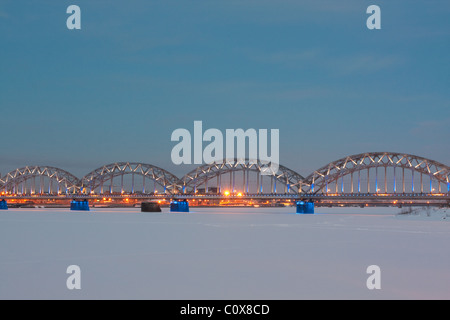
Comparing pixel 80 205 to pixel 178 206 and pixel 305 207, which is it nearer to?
pixel 178 206

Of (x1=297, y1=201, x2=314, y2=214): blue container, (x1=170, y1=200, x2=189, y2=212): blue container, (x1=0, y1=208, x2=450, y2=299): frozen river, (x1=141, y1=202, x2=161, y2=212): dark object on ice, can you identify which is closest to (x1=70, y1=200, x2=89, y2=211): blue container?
(x1=170, y1=200, x2=189, y2=212): blue container

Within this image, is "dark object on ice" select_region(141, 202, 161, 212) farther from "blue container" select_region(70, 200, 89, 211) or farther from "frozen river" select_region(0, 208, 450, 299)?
"frozen river" select_region(0, 208, 450, 299)

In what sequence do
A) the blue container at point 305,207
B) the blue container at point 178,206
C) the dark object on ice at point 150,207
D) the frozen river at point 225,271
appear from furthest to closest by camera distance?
1. the blue container at point 178,206
2. the dark object on ice at point 150,207
3. the blue container at point 305,207
4. the frozen river at point 225,271

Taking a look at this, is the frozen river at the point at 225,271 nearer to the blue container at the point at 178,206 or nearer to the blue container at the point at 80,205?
the blue container at the point at 178,206

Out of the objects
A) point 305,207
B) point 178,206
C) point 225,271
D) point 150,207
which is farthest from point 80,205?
point 225,271

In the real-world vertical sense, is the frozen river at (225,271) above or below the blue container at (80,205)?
above

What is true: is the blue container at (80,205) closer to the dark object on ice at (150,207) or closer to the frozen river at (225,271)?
the dark object on ice at (150,207)

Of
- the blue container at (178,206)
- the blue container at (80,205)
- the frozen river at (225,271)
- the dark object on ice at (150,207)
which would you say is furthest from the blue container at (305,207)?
the frozen river at (225,271)

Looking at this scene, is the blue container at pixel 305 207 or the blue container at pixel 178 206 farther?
the blue container at pixel 178 206

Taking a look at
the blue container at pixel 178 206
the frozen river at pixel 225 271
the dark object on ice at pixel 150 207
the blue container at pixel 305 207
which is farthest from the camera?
the blue container at pixel 178 206
